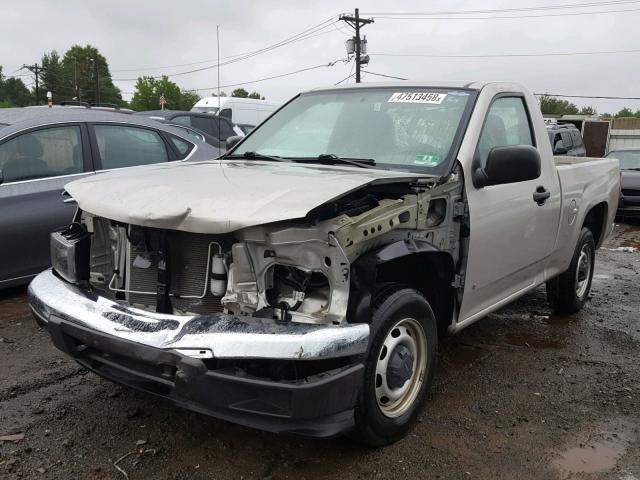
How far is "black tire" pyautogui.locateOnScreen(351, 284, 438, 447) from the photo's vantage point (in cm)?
274

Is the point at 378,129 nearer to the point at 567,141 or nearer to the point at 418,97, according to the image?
the point at 418,97

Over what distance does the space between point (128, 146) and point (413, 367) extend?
Answer: 4.03m

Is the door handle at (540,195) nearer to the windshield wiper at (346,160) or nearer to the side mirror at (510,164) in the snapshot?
the side mirror at (510,164)

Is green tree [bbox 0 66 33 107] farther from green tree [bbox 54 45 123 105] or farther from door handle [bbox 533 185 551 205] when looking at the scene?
door handle [bbox 533 185 551 205]

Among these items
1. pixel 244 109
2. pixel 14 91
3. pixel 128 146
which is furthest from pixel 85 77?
pixel 128 146

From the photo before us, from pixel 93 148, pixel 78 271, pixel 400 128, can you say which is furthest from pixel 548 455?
pixel 93 148

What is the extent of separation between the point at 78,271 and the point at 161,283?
639 millimetres

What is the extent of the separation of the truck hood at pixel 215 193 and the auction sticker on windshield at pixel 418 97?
751 mm

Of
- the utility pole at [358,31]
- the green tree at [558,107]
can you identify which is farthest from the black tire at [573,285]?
the green tree at [558,107]

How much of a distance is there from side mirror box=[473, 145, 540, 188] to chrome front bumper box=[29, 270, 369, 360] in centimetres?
144

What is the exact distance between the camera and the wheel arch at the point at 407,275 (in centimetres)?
Answer: 263

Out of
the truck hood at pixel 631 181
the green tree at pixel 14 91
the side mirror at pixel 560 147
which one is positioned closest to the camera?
the truck hood at pixel 631 181

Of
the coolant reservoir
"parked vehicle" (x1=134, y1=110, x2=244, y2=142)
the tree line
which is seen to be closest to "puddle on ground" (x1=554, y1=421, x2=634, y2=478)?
the coolant reservoir

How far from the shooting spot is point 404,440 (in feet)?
10.3
